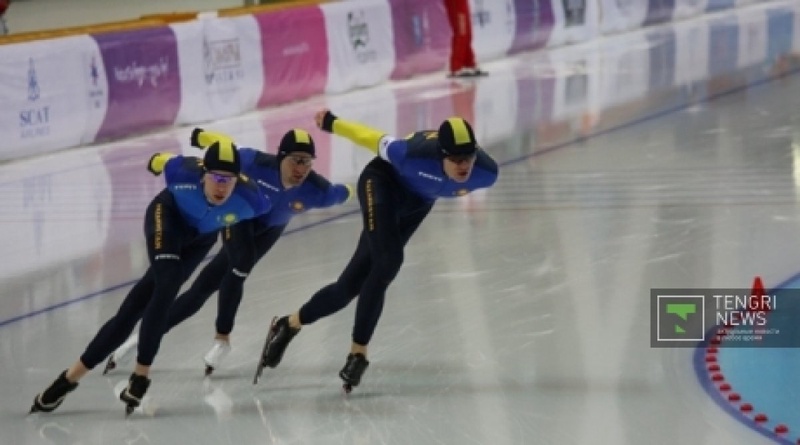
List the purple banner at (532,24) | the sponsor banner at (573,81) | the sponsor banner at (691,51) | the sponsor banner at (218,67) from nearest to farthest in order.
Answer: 1. the sponsor banner at (218,67)
2. the sponsor banner at (573,81)
3. the sponsor banner at (691,51)
4. the purple banner at (532,24)

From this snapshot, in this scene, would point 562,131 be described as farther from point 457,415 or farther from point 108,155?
point 457,415

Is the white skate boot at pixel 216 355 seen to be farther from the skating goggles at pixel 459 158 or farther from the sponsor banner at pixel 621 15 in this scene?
the sponsor banner at pixel 621 15

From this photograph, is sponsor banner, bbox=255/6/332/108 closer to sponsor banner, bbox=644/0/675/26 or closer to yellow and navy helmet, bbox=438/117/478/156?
sponsor banner, bbox=644/0/675/26

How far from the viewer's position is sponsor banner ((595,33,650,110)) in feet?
50.5

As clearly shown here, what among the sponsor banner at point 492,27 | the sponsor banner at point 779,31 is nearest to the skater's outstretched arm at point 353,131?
the sponsor banner at point 492,27

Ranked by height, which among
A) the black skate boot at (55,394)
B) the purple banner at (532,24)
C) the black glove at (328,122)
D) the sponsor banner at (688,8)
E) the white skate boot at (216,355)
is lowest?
the sponsor banner at (688,8)

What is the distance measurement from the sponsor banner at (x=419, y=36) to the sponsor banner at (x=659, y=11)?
5.85m

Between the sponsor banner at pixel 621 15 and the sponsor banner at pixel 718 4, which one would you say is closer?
the sponsor banner at pixel 621 15

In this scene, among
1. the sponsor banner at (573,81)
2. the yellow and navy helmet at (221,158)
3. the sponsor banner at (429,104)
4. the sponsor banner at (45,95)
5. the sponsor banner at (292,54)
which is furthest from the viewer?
the sponsor banner at (292,54)

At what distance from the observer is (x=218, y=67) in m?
14.1

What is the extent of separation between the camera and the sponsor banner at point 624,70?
606 inches

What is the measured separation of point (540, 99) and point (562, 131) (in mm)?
2212

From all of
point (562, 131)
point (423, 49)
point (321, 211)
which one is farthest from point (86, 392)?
point (423, 49)

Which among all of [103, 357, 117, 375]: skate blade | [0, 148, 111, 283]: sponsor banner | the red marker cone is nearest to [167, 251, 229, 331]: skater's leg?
[103, 357, 117, 375]: skate blade
